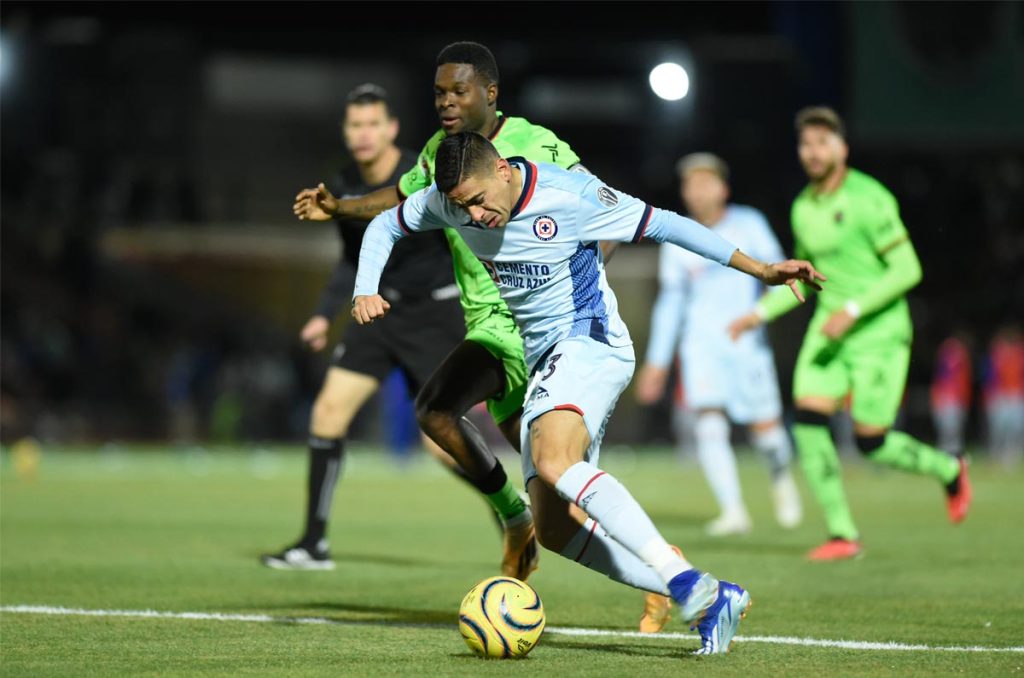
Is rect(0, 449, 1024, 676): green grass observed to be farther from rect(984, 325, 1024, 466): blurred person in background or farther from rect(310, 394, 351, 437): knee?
rect(984, 325, 1024, 466): blurred person in background

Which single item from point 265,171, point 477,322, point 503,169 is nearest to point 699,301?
point 477,322

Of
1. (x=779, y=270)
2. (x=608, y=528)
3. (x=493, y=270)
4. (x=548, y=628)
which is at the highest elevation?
(x=779, y=270)

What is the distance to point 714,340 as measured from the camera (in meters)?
12.5

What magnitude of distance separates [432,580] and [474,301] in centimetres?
208

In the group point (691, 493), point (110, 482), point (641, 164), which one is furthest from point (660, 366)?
point (641, 164)

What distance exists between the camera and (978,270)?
33.5 m

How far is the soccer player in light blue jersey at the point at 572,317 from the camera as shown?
5.90 meters

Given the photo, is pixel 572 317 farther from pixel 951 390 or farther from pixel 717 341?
pixel 951 390

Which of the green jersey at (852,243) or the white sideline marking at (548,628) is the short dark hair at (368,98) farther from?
the white sideline marking at (548,628)

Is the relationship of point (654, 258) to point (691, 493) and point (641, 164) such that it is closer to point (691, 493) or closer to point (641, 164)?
point (641, 164)

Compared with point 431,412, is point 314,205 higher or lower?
higher

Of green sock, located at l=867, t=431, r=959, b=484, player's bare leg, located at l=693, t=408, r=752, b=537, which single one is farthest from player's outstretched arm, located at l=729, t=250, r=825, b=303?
player's bare leg, located at l=693, t=408, r=752, b=537

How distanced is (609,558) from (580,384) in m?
0.69

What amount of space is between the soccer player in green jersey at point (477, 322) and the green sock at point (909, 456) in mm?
3422
